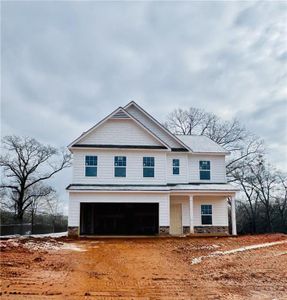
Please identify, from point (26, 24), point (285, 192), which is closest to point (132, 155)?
point (26, 24)

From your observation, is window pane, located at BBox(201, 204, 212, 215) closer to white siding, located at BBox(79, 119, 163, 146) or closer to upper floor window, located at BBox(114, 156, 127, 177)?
white siding, located at BBox(79, 119, 163, 146)

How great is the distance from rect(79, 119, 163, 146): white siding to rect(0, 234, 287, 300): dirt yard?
31.7 feet

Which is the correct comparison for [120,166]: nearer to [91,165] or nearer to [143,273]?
[91,165]

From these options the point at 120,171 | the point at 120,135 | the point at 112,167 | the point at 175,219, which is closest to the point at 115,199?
the point at 120,171

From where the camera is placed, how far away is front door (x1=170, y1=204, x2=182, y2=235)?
2602 centimetres

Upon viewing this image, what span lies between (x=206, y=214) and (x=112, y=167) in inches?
291

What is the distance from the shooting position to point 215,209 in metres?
A: 26.2

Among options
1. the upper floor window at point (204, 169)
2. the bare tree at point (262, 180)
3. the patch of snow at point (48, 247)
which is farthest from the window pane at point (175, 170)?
the bare tree at point (262, 180)

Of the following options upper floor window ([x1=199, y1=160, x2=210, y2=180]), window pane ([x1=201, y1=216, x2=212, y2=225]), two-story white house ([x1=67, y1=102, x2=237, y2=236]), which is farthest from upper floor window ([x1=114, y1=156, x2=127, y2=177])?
window pane ([x1=201, y1=216, x2=212, y2=225])

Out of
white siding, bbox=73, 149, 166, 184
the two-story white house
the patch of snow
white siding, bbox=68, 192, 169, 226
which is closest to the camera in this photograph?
the patch of snow

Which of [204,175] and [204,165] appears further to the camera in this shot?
[204,165]

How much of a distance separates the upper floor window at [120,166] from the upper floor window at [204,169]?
5.95 meters

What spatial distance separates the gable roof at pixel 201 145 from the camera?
27.5 meters

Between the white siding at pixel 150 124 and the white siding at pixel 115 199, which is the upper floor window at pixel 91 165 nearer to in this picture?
the white siding at pixel 115 199
